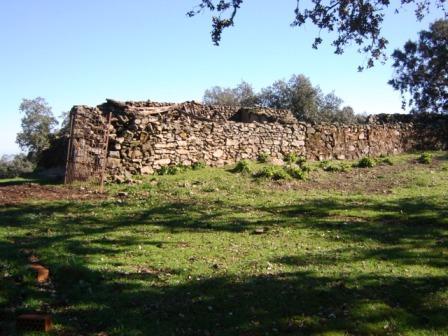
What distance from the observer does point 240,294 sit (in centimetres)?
716

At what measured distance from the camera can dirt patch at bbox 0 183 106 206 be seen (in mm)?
15289

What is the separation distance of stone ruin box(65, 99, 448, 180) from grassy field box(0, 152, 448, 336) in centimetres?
284

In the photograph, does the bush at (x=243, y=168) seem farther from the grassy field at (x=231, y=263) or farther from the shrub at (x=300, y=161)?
the grassy field at (x=231, y=263)

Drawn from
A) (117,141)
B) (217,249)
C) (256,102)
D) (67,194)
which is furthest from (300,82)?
(217,249)

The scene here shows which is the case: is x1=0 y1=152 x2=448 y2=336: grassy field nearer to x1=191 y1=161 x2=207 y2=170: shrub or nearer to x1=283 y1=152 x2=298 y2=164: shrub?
x1=191 y1=161 x2=207 y2=170: shrub

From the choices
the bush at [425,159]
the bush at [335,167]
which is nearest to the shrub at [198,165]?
the bush at [335,167]

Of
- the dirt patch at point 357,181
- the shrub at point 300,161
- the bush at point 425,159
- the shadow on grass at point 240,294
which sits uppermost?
the bush at point 425,159

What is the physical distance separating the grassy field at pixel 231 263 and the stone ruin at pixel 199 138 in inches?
112

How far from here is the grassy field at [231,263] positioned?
6371mm

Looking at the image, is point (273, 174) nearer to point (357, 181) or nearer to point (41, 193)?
point (357, 181)

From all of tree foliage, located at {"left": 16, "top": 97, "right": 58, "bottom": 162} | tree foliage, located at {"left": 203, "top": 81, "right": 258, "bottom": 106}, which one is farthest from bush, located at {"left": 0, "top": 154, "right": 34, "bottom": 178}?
tree foliage, located at {"left": 203, "top": 81, "right": 258, "bottom": 106}

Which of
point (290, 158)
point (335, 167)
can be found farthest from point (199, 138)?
point (335, 167)

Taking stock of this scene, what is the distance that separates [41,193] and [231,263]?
943 centimetres

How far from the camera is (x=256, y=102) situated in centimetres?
5225
